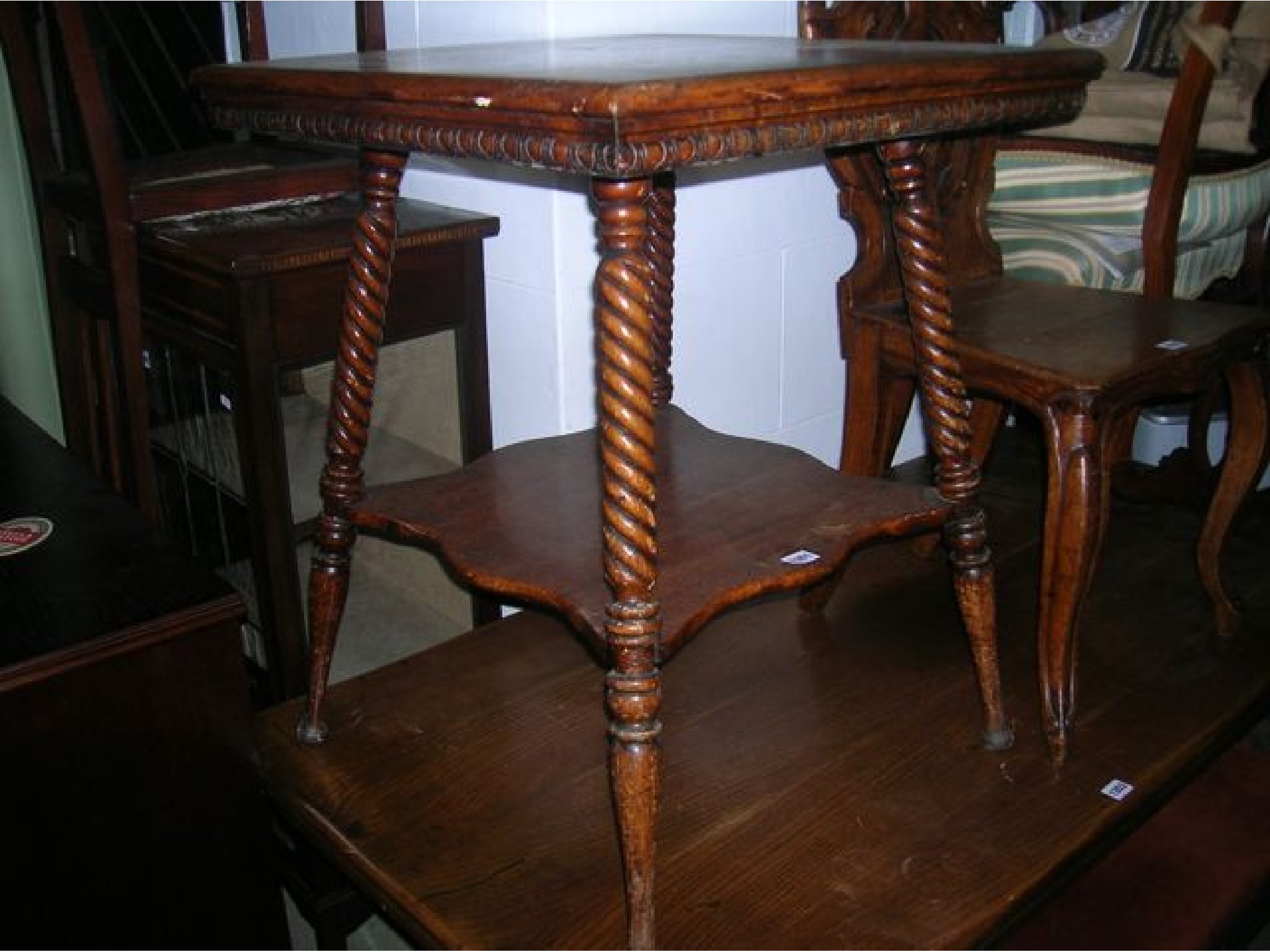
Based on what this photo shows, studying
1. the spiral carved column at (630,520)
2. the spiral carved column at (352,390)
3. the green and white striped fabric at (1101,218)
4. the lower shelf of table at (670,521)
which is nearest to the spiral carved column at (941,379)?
the lower shelf of table at (670,521)

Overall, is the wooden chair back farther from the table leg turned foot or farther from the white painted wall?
the table leg turned foot

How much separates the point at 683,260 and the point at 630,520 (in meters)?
0.79

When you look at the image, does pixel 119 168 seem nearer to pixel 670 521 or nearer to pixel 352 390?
pixel 352 390

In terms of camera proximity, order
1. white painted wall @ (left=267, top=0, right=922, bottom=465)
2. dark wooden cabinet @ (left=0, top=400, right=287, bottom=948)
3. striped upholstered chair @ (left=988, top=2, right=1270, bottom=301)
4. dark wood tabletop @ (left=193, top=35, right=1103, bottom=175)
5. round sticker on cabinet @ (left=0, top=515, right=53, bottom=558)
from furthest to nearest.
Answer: striped upholstered chair @ (left=988, top=2, right=1270, bottom=301) < white painted wall @ (left=267, top=0, right=922, bottom=465) < round sticker on cabinet @ (left=0, top=515, right=53, bottom=558) < dark wooden cabinet @ (left=0, top=400, right=287, bottom=948) < dark wood tabletop @ (left=193, top=35, right=1103, bottom=175)

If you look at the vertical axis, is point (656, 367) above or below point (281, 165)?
below

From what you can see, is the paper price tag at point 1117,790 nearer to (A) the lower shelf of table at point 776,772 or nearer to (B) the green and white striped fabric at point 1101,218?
(A) the lower shelf of table at point 776,772

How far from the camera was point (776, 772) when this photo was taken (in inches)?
51.8

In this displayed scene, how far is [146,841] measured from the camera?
112cm

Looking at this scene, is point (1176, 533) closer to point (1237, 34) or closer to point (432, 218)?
point (1237, 34)

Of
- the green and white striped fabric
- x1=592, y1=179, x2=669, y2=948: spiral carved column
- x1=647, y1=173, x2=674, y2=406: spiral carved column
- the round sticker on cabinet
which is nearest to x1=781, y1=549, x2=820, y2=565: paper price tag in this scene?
x1=592, y1=179, x2=669, y2=948: spiral carved column

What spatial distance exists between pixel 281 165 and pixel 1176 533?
58.7 inches

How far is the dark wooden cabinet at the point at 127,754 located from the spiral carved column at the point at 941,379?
73 centimetres

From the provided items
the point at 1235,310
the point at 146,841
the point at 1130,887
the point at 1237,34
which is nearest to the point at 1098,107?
the point at 1237,34

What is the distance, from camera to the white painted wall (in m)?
1.52
